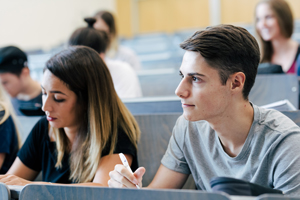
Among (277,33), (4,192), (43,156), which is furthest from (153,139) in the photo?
(277,33)

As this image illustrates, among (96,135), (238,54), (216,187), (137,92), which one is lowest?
(137,92)

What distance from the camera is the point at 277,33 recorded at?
247 centimetres

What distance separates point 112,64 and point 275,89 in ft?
3.66

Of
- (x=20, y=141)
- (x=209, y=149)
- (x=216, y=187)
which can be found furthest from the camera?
(x=20, y=141)

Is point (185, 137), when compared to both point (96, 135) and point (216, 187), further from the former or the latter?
point (216, 187)

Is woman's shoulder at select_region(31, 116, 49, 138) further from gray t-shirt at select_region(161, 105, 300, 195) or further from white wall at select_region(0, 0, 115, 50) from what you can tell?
white wall at select_region(0, 0, 115, 50)

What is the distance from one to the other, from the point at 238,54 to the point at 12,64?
5.63 feet

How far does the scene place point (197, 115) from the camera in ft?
3.30

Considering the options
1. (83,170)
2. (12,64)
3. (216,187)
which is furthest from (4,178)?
(12,64)

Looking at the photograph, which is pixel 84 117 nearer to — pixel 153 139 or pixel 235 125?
pixel 153 139

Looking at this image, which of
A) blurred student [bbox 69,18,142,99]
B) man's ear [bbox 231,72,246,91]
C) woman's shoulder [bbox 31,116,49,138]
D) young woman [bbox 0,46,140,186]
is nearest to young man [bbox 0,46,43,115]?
blurred student [bbox 69,18,142,99]

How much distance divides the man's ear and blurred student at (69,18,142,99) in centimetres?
130

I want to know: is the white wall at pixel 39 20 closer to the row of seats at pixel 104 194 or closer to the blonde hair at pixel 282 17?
the blonde hair at pixel 282 17

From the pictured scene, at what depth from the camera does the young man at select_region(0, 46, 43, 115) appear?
2199 mm
